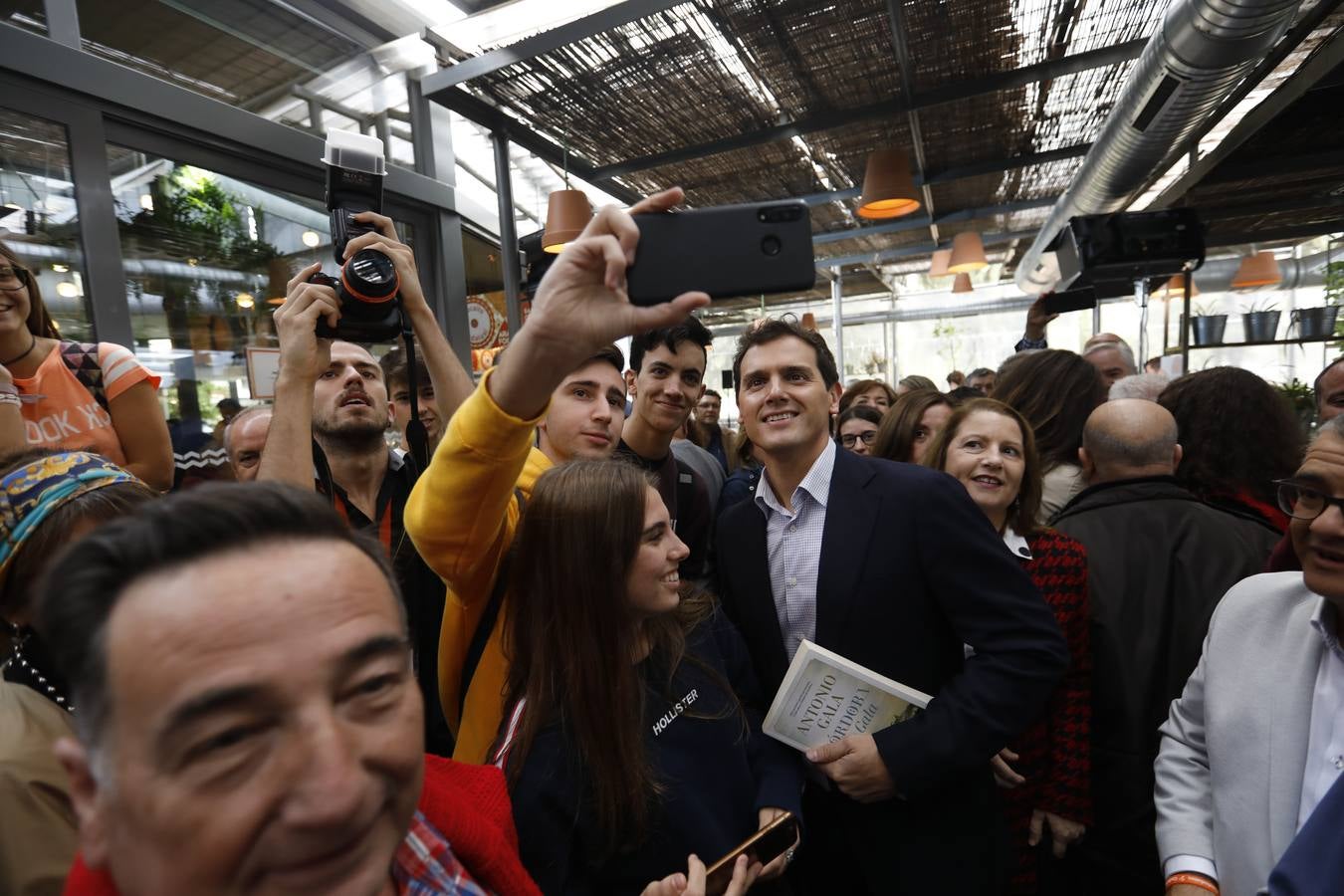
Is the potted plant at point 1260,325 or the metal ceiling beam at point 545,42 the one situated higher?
the metal ceiling beam at point 545,42

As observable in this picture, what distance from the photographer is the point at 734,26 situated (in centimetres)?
296

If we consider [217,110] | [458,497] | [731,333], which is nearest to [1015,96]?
[217,110]

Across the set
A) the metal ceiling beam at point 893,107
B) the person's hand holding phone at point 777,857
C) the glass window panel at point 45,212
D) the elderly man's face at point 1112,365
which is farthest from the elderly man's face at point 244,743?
the elderly man's face at point 1112,365

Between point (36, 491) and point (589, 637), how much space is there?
35.3 inches

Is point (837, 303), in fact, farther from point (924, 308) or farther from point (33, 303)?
point (33, 303)

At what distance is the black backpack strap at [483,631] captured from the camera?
4.06 ft

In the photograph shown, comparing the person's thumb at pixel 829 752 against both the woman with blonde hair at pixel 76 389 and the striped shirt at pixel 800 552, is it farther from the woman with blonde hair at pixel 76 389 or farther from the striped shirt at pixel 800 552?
the woman with blonde hair at pixel 76 389

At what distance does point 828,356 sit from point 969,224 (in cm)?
741

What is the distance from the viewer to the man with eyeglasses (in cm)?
110

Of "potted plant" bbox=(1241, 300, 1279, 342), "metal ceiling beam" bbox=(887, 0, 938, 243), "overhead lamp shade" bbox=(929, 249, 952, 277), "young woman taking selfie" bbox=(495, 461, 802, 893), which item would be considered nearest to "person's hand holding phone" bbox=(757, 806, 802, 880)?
"young woman taking selfie" bbox=(495, 461, 802, 893)

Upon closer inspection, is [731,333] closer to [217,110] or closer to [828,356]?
[217,110]

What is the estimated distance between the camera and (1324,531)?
1.09 m

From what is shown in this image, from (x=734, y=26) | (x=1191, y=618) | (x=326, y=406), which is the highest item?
(x=734, y=26)

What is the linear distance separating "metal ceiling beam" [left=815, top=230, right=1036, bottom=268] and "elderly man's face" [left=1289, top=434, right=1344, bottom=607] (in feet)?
26.2
